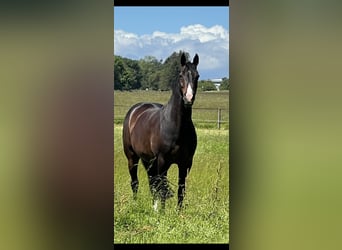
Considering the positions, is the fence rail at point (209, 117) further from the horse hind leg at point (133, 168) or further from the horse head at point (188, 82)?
the horse head at point (188, 82)

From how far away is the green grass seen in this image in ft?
10.2

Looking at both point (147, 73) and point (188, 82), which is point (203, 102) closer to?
point (147, 73)

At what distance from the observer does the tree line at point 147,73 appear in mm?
5617

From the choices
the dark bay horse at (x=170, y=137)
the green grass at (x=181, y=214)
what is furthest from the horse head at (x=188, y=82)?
the green grass at (x=181, y=214)

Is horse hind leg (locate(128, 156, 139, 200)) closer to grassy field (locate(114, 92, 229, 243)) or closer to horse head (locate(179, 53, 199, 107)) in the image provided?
grassy field (locate(114, 92, 229, 243))

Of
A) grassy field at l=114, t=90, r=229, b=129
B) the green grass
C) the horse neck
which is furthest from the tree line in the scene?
the horse neck

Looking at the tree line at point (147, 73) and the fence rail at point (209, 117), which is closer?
the fence rail at point (209, 117)

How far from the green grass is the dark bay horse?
79 mm

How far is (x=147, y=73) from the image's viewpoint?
5.91m

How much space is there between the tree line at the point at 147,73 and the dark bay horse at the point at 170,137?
1456 mm
